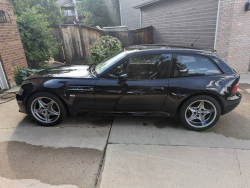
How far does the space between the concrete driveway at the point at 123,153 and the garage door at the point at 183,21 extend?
Result: 4393 millimetres

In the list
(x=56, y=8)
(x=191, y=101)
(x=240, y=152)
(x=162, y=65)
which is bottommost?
(x=240, y=152)

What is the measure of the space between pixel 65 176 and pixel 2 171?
0.89 metres

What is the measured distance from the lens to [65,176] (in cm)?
239

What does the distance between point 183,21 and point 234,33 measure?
2494 mm

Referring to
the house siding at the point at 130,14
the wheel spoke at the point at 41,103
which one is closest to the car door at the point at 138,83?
the wheel spoke at the point at 41,103

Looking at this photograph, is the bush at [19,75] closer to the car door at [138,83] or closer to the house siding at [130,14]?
the car door at [138,83]

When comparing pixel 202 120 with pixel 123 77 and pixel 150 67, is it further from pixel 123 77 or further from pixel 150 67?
pixel 123 77

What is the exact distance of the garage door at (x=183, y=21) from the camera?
6.91 metres

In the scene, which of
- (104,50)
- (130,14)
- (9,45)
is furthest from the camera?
(130,14)

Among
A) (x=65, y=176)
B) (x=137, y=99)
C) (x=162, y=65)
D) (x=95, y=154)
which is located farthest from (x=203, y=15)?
(x=65, y=176)

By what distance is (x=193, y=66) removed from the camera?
3258mm

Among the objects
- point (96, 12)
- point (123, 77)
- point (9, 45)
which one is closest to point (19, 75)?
point (9, 45)

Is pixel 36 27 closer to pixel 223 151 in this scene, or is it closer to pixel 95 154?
pixel 95 154

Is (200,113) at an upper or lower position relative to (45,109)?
lower
